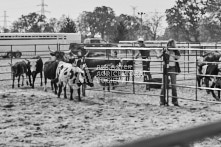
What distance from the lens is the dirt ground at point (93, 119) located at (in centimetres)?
579

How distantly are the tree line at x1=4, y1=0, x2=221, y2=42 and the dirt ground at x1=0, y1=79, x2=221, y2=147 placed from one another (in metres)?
45.3

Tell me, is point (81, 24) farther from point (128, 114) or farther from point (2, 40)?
point (128, 114)

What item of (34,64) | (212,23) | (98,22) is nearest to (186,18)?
(212,23)

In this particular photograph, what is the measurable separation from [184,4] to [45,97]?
59335 millimetres

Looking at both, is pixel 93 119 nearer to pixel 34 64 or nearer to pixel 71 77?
pixel 71 77

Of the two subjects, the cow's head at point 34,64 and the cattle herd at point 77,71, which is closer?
the cattle herd at point 77,71

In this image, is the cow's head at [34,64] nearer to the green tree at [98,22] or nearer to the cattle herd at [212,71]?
the cattle herd at [212,71]

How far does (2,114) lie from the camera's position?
8.19m

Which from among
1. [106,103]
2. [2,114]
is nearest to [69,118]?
[2,114]

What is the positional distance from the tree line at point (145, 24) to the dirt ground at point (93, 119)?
45.3 metres

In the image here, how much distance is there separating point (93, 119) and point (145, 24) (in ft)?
241

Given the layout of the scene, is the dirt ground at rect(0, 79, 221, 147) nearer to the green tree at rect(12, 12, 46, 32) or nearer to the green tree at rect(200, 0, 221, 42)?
the green tree at rect(200, 0, 221, 42)

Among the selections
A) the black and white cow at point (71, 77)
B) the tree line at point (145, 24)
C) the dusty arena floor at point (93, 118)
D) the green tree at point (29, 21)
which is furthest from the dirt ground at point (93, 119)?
the green tree at point (29, 21)

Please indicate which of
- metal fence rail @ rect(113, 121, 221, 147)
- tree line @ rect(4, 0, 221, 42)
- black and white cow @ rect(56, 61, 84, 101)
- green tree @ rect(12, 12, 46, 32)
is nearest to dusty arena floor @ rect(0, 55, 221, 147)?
black and white cow @ rect(56, 61, 84, 101)
